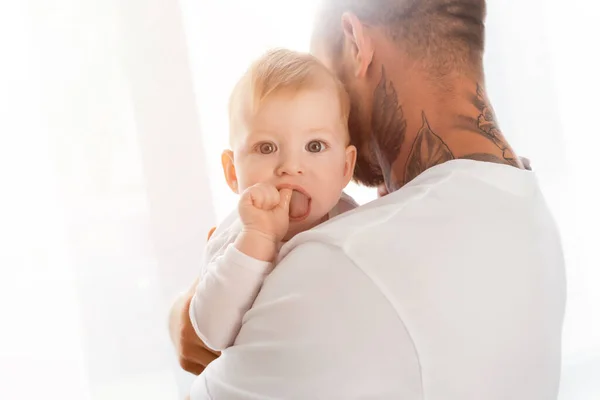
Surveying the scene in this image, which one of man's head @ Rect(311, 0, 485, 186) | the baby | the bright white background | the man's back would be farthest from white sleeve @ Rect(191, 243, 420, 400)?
the bright white background

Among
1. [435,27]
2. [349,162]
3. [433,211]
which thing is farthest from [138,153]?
[433,211]

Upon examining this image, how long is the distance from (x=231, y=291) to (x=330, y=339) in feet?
0.54

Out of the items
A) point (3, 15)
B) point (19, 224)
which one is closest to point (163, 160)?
point (19, 224)

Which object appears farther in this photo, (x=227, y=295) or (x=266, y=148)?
(x=266, y=148)

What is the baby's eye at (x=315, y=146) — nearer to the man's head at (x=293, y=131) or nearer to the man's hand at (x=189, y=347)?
the man's head at (x=293, y=131)

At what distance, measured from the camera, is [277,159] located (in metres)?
0.93

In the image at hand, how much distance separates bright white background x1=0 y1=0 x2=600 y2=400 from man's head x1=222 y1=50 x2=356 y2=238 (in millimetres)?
718

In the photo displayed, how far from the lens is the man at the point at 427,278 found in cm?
69

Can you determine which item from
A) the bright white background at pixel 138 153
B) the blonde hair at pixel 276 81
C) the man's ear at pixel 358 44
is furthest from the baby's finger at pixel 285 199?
the bright white background at pixel 138 153

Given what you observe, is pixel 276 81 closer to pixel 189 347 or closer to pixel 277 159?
pixel 277 159

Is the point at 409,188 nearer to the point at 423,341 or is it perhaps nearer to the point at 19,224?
the point at 423,341

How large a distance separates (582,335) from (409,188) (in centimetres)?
115

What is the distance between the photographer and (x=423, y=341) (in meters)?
0.69

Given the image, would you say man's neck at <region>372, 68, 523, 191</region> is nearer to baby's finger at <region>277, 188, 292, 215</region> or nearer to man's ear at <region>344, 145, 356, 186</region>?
man's ear at <region>344, 145, 356, 186</region>
